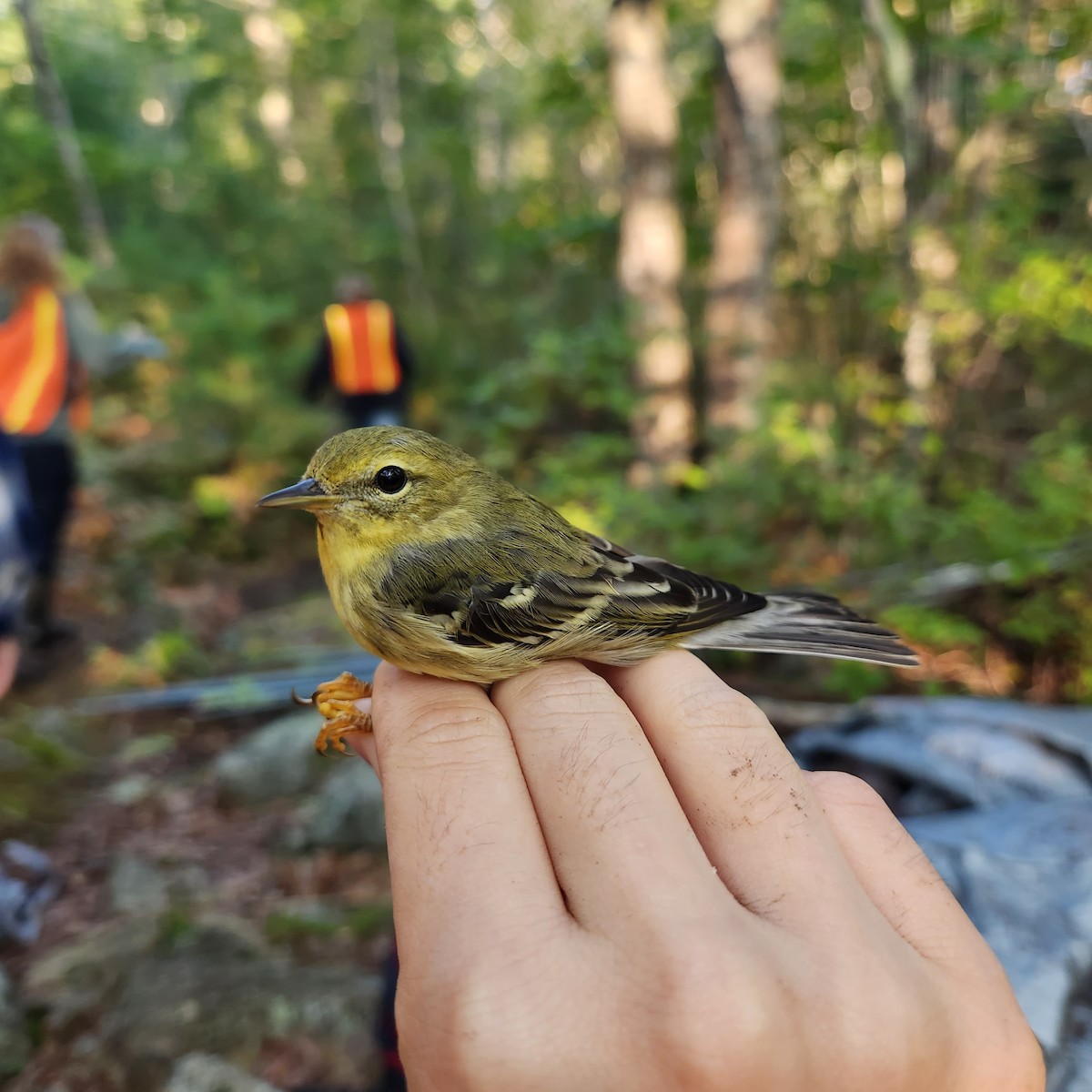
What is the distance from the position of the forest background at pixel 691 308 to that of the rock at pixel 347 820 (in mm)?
1842

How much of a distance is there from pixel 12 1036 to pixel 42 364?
142 inches

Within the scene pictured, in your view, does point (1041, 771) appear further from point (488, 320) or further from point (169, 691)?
point (488, 320)

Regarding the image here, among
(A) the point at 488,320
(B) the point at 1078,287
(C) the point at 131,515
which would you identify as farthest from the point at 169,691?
(A) the point at 488,320

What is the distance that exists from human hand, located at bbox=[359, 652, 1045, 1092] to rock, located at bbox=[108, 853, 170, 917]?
6.57 feet

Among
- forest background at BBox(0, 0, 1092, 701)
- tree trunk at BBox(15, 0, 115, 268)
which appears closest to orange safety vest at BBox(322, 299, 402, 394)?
forest background at BBox(0, 0, 1092, 701)

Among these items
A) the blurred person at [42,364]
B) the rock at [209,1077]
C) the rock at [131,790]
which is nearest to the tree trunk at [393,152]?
the blurred person at [42,364]

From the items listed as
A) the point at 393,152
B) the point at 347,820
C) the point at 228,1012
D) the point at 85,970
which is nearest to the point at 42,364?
the point at 347,820

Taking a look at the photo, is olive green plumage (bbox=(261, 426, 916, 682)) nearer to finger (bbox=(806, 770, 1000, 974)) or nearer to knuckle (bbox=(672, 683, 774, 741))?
knuckle (bbox=(672, 683, 774, 741))

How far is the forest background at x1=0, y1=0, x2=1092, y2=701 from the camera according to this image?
3.75 m

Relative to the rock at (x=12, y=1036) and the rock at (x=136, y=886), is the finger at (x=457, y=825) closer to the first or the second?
the rock at (x=12, y=1036)

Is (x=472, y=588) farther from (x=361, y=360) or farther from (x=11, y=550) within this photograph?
(x=361, y=360)

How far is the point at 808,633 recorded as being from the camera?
5.99 ft

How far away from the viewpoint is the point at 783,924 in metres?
0.95

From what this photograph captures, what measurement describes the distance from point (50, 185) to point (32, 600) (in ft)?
30.9
